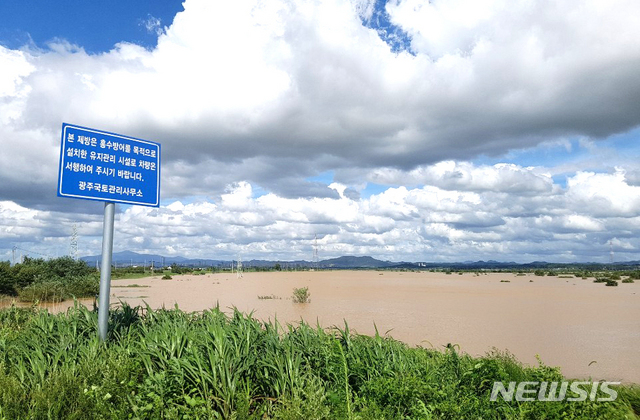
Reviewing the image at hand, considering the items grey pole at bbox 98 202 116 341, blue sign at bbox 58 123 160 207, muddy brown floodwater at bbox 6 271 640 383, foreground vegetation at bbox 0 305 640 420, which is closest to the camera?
foreground vegetation at bbox 0 305 640 420

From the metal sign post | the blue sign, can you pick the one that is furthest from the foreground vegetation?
the blue sign

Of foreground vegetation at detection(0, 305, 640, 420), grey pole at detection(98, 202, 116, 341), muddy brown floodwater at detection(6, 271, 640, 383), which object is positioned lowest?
muddy brown floodwater at detection(6, 271, 640, 383)

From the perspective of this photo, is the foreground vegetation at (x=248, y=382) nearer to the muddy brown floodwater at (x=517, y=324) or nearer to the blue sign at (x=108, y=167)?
the blue sign at (x=108, y=167)

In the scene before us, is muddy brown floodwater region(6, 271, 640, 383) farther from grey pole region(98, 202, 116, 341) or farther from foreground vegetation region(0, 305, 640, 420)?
grey pole region(98, 202, 116, 341)

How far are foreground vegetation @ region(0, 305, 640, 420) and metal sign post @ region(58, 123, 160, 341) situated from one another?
1447 millimetres

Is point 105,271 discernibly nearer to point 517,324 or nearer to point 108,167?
point 108,167

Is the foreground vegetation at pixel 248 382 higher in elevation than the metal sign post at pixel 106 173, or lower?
lower

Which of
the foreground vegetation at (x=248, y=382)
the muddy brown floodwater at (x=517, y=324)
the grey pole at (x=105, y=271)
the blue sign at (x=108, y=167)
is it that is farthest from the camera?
the muddy brown floodwater at (x=517, y=324)

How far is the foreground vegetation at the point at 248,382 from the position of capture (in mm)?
4473

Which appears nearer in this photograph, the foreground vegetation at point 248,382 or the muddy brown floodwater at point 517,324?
the foreground vegetation at point 248,382

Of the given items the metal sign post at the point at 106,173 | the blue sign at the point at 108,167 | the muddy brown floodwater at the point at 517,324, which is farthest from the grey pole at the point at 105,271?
the muddy brown floodwater at the point at 517,324

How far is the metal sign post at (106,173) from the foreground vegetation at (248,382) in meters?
1.45

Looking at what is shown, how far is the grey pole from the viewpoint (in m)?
6.45

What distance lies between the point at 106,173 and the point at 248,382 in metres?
3.95
